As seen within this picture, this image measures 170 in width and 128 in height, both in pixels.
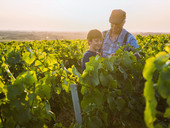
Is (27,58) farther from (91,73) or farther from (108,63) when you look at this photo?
(108,63)

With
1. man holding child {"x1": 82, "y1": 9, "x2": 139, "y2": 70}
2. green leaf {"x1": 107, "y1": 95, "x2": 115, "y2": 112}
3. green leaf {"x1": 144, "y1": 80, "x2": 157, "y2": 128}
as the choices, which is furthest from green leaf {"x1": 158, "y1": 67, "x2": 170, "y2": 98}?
man holding child {"x1": 82, "y1": 9, "x2": 139, "y2": 70}

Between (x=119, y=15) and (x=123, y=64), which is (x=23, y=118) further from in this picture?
(x=119, y=15)

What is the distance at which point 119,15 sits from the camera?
312 cm

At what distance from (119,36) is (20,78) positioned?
231 centimetres

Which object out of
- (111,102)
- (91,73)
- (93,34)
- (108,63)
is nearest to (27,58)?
(91,73)

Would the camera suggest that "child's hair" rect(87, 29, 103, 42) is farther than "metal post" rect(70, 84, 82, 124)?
Yes

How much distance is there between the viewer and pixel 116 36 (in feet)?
11.1

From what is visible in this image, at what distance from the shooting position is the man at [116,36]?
10.3 ft

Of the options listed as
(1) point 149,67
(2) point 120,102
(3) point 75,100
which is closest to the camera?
(1) point 149,67

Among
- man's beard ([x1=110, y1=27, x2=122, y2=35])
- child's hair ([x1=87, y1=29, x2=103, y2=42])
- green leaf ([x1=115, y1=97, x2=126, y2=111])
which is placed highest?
man's beard ([x1=110, y1=27, x2=122, y2=35])

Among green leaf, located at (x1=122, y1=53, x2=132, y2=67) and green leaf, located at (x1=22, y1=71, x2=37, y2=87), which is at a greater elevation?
green leaf, located at (x1=122, y1=53, x2=132, y2=67)

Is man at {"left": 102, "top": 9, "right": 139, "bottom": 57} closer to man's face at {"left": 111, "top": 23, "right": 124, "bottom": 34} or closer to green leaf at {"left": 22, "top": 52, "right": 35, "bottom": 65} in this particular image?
man's face at {"left": 111, "top": 23, "right": 124, "bottom": 34}

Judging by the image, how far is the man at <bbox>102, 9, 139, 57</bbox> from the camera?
3.15 meters

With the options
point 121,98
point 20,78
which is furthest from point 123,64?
point 20,78
